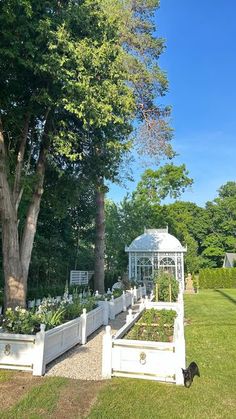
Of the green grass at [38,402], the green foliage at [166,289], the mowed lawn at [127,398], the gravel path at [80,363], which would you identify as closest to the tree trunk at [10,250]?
the gravel path at [80,363]

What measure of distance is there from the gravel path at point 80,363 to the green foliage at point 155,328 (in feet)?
2.89

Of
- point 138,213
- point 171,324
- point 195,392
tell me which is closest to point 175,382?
point 195,392

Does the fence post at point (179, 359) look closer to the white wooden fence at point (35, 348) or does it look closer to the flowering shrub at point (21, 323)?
the white wooden fence at point (35, 348)

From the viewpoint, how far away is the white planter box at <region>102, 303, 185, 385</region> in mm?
5818

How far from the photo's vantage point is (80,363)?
710 cm

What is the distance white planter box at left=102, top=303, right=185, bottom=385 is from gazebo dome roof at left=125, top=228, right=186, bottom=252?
19.2 meters

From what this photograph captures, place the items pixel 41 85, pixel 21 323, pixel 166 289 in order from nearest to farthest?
pixel 21 323 → pixel 41 85 → pixel 166 289

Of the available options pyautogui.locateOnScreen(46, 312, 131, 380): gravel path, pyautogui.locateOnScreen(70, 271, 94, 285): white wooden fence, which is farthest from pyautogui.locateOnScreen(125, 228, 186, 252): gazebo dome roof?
pyautogui.locateOnScreen(46, 312, 131, 380): gravel path

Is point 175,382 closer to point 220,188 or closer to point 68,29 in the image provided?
point 68,29

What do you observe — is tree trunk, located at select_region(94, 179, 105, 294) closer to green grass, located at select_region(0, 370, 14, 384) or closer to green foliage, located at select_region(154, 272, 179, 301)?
green foliage, located at select_region(154, 272, 179, 301)

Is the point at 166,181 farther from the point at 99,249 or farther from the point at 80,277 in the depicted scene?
the point at 99,249

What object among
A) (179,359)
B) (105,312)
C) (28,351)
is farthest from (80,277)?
(179,359)

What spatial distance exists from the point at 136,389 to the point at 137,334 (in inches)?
97.8

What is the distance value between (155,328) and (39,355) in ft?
10.9
